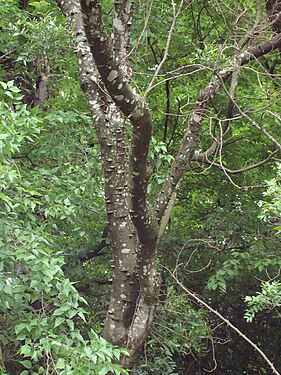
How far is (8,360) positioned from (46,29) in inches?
87.1

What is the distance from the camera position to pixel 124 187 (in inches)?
134

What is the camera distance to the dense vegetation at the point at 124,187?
8.59 feet

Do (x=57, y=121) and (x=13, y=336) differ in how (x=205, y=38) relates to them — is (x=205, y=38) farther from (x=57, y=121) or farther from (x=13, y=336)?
(x=13, y=336)

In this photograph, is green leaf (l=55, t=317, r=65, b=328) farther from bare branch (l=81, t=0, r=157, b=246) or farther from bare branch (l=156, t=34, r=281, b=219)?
bare branch (l=156, t=34, r=281, b=219)

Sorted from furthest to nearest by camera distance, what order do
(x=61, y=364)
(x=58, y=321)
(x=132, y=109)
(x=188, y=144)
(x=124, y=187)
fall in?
(x=188, y=144)
(x=124, y=187)
(x=58, y=321)
(x=61, y=364)
(x=132, y=109)

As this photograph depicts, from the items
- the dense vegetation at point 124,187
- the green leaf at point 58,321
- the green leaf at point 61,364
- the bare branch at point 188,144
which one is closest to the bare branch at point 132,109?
the dense vegetation at point 124,187

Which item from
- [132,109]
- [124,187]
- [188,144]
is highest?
[132,109]

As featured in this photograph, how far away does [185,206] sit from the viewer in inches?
239

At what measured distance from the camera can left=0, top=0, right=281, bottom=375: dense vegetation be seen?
8.59 ft

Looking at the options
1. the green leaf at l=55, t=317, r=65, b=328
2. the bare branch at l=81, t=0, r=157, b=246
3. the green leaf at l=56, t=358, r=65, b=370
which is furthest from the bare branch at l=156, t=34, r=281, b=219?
the green leaf at l=56, t=358, r=65, b=370

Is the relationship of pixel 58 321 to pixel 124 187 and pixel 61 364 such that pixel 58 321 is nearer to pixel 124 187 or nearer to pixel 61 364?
pixel 61 364

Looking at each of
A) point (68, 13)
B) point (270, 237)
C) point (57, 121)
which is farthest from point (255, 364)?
point (68, 13)

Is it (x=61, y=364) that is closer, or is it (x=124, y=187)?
(x=61, y=364)

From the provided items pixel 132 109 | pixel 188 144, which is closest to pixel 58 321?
pixel 132 109
